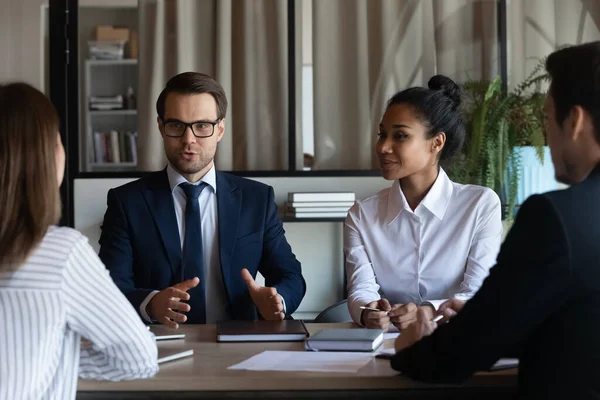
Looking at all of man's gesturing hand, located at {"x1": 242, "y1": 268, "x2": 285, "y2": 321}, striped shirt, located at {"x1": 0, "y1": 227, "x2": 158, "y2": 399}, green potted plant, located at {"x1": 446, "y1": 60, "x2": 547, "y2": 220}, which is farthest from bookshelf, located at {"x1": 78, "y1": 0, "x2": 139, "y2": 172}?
striped shirt, located at {"x1": 0, "y1": 227, "x2": 158, "y2": 399}

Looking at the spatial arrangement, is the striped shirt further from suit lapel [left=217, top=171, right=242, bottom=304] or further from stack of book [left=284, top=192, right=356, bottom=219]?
stack of book [left=284, top=192, right=356, bottom=219]

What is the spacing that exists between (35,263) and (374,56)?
399 cm

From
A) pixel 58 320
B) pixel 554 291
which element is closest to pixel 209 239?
pixel 58 320

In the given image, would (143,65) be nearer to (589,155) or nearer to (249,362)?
(249,362)

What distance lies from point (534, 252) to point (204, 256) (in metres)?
1.54

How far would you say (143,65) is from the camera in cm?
517

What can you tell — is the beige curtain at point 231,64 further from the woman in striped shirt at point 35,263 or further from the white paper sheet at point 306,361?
the woman in striped shirt at point 35,263

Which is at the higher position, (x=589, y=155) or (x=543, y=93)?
(x=543, y=93)

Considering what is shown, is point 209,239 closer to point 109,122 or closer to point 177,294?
point 177,294

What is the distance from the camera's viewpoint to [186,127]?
289 centimetres

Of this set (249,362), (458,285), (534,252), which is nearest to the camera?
(534,252)

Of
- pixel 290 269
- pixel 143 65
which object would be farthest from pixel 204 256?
pixel 143 65

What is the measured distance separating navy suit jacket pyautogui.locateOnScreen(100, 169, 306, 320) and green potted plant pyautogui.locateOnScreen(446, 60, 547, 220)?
6.49 feet

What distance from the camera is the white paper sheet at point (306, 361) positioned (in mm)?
1796
